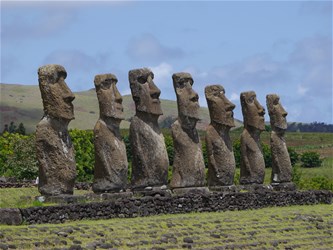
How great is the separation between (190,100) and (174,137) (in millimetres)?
1235

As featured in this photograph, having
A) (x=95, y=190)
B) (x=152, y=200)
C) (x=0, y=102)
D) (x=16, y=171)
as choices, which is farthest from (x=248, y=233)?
(x=0, y=102)

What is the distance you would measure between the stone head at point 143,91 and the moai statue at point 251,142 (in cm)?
601

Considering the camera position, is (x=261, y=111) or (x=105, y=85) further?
(x=261, y=111)

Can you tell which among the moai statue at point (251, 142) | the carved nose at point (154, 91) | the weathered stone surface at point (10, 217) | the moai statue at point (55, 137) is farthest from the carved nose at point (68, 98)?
the moai statue at point (251, 142)

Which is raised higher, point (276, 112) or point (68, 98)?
point (276, 112)

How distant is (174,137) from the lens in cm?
3120

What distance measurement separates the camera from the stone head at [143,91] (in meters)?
29.7

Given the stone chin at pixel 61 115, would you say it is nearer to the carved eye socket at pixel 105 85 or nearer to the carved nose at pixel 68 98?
the carved nose at pixel 68 98

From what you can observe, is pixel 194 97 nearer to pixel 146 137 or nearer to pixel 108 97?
pixel 146 137

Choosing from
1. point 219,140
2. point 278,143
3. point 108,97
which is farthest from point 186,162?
point 278,143

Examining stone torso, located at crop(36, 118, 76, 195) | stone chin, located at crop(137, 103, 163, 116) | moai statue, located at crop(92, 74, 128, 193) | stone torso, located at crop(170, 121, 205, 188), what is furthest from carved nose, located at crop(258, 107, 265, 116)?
stone torso, located at crop(36, 118, 76, 195)

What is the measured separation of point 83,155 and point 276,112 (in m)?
13.0

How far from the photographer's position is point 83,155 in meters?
47.6

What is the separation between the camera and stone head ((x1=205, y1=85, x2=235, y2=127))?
32.8m
